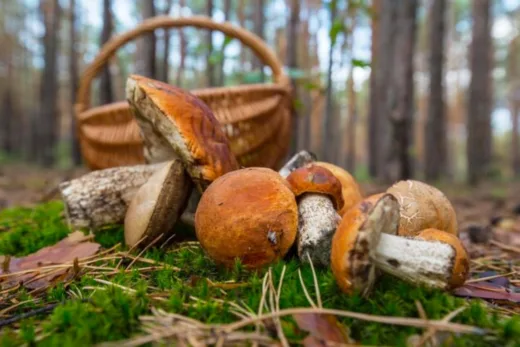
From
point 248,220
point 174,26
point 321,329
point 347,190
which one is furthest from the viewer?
point 174,26

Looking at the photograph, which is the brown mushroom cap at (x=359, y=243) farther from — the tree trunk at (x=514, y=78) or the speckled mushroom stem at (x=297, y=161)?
the tree trunk at (x=514, y=78)

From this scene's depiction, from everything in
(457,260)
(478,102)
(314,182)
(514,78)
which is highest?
(514,78)

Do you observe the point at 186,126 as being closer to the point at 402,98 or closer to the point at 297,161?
the point at 297,161

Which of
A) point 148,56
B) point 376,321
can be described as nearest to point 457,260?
point 376,321

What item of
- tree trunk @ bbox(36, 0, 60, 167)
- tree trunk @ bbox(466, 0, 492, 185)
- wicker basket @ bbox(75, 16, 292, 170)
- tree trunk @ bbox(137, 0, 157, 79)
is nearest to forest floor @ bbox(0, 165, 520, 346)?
wicker basket @ bbox(75, 16, 292, 170)

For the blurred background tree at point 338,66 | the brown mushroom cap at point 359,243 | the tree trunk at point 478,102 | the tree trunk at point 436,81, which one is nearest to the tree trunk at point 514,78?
the blurred background tree at point 338,66

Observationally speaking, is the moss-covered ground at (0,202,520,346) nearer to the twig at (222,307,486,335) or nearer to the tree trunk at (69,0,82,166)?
the twig at (222,307,486,335)

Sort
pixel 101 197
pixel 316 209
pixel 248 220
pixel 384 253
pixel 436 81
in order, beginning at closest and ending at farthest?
pixel 384 253 < pixel 248 220 < pixel 316 209 < pixel 101 197 < pixel 436 81
